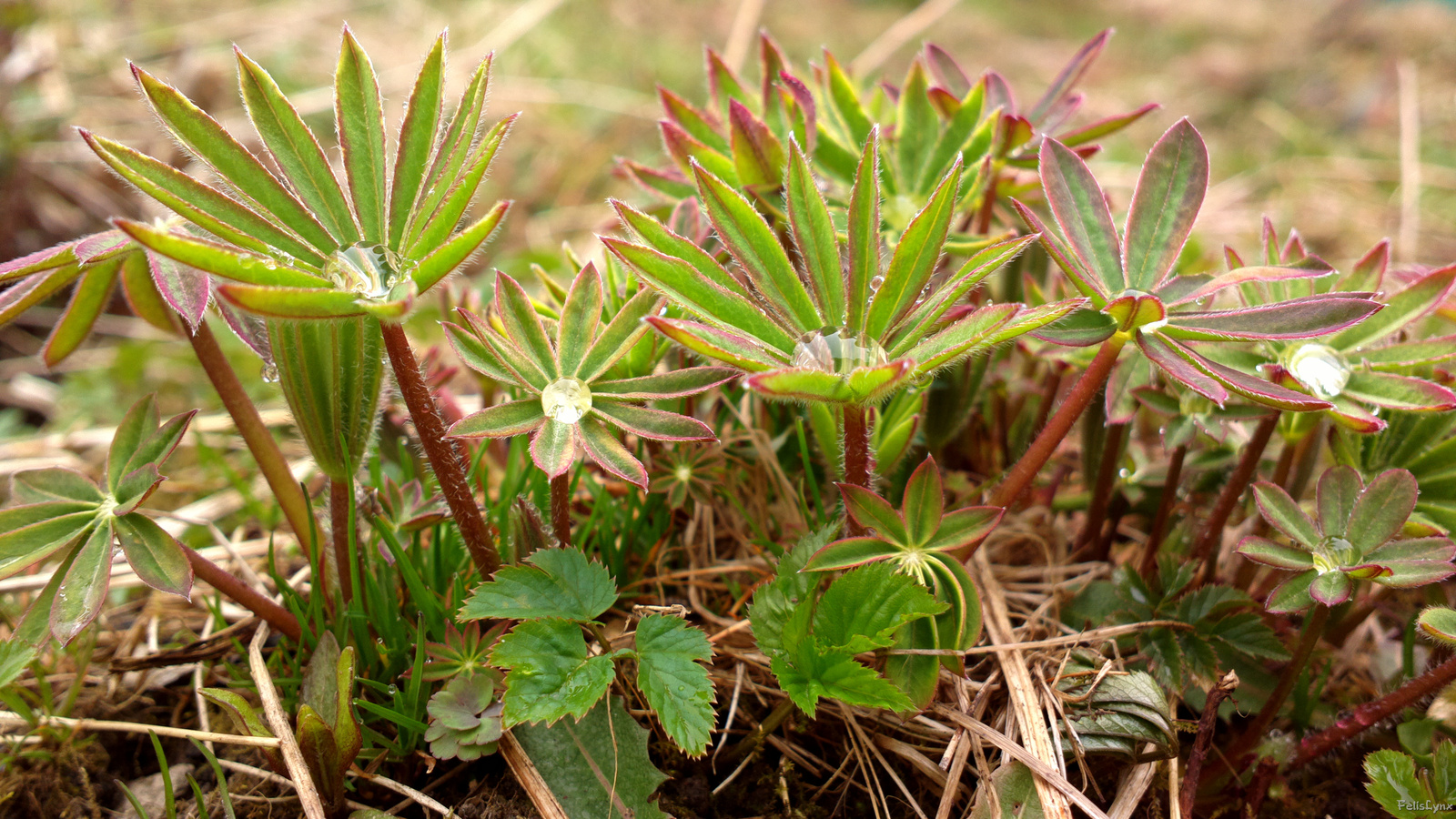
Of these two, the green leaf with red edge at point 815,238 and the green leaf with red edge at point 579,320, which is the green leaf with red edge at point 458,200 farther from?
the green leaf with red edge at point 815,238

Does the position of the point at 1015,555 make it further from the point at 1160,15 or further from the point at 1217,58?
the point at 1160,15

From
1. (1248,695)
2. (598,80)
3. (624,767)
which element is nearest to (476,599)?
(624,767)

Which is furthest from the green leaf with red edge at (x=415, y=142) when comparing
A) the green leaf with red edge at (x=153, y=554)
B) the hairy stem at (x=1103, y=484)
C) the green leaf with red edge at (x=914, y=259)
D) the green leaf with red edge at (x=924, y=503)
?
the hairy stem at (x=1103, y=484)

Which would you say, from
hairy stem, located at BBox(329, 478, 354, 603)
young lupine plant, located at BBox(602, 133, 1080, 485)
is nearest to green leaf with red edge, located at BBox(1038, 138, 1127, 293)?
young lupine plant, located at BBox(602, 133, 1080, 485)

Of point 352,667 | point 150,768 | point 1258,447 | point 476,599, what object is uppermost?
point 1258,447

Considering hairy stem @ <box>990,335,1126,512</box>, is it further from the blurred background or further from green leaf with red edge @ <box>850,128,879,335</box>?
the blurred background
